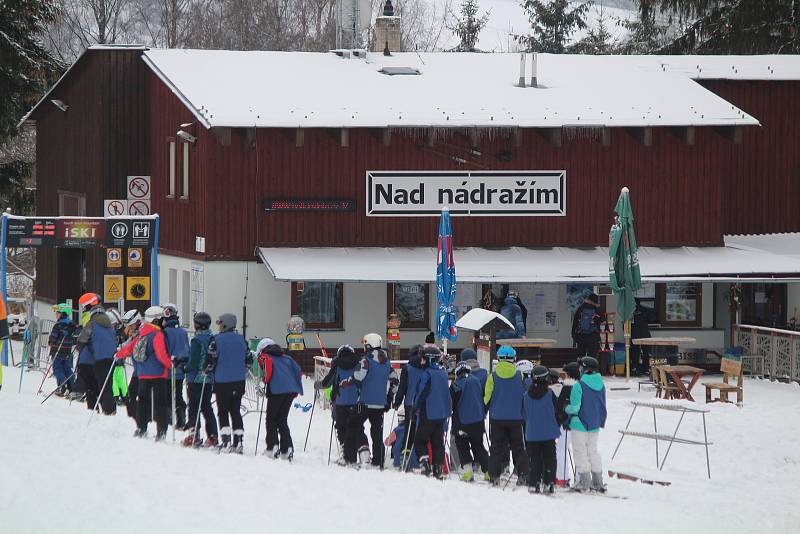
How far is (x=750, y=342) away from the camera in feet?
79.9

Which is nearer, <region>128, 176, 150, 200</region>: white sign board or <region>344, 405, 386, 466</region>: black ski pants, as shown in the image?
<region>344, 405, 386, 466</region>: black ski pants

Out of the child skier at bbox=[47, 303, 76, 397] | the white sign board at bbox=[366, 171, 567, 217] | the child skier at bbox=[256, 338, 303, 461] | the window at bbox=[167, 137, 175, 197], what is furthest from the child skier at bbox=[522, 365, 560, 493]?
the window at bbox=[167, 137, 175, 197]

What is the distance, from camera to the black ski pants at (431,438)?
1484 centimetres

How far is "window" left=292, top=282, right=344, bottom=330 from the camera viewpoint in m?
24.5

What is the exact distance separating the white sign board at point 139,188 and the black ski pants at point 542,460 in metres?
15.9

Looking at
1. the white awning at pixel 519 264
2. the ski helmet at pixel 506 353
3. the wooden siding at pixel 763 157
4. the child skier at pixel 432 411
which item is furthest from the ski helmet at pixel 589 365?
the wooden siding at pixel 763 157

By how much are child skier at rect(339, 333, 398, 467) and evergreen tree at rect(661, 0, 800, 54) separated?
25.2m

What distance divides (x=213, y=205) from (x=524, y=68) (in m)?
7.07

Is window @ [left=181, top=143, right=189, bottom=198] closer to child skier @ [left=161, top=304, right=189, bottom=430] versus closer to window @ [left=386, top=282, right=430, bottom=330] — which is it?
window @ [left=386, top=282, right=430, bottom=330]

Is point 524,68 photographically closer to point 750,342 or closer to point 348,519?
point 750,342

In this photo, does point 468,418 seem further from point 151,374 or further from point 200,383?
point 151,374

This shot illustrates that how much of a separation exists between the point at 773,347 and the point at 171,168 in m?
11.9

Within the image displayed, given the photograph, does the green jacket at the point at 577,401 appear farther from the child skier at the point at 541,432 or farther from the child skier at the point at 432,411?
the child skier at the point at 432,411

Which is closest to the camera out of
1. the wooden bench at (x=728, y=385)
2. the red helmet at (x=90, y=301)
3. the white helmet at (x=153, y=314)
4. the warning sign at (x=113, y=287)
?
the white helmet at (x=153, y=314)
